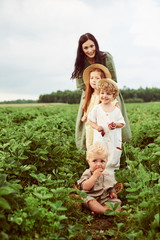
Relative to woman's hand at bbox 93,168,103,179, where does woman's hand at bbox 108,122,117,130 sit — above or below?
above

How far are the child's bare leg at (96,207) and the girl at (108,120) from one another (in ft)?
3.14

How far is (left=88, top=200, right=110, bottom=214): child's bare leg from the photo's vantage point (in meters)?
2.87

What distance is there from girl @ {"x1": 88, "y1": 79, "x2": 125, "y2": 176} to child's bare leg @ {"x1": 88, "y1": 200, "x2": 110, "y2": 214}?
0.96 metres

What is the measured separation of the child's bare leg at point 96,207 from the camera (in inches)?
113

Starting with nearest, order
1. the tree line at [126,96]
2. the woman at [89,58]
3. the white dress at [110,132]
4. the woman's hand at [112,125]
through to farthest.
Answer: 1. the woman's hand at [112,125]
2. the white dress at [110,132]
3. the woman at [89,58]
4. the tree line at [126,96]

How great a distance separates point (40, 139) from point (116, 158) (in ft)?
3.74

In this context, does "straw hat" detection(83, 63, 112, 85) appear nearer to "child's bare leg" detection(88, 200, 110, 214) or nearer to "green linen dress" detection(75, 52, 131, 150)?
"green linen dress" detection(75, 52, 131, 150)

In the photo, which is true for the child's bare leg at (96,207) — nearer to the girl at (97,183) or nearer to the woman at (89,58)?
the girl at (97,183)

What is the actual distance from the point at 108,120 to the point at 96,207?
4.37 ft

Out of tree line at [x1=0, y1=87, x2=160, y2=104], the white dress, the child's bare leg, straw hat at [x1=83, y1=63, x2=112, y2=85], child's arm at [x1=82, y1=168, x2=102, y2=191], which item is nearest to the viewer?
the child's bare leg

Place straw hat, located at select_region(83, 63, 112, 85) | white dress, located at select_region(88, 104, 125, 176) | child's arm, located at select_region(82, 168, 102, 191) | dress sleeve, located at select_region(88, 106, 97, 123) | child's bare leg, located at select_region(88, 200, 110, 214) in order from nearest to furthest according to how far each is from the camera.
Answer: child's bare leg, located at select_region(88, 200, 110, 214) < child's arm, located at select_region(82, 168, 102, 191) < white dress, located at select_region(88, 104, 125, 176) < dress sleeve, located at select_region(88, 106, 97, 123) < straw hat, located at select_region(83, 63, 112, 85)

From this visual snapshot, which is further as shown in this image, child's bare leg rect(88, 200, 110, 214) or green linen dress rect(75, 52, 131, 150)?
green linen dress rect(75, 52, 131, 150)

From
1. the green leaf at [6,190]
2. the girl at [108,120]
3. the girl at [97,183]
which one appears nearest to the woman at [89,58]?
the girl at [108,120]

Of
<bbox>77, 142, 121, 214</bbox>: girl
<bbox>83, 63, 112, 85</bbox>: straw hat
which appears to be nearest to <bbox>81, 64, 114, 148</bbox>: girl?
<bbox>83, 63, 112, 85</bbox>: straw hat
